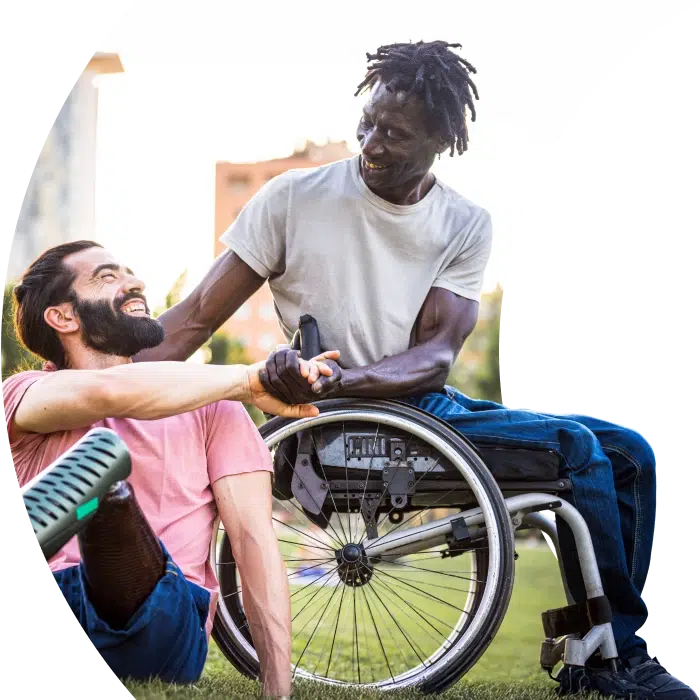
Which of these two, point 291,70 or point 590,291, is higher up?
point 291,70

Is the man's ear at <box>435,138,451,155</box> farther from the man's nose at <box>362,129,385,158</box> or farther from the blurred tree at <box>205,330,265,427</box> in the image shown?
the blurred tree at <box>205,330,265,427</box>

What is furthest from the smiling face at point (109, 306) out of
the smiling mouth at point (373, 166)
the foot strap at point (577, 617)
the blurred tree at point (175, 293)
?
the foot strap at point (577, 617)

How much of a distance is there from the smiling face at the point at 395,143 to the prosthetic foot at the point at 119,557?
0.98 metres

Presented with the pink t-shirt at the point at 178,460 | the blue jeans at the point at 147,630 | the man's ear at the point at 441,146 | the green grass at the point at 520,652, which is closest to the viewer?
the blue jeans at the point at 147,630

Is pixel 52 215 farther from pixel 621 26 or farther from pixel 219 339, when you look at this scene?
pixel 621 26

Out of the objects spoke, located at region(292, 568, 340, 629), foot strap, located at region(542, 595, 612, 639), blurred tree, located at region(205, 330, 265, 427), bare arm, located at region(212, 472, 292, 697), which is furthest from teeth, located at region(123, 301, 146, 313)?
foot strap, located at region(542, 595, 612, 639)

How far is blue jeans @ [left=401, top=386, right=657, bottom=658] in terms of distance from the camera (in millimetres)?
2980

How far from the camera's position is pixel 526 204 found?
297cm

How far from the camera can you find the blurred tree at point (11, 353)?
2673 mm

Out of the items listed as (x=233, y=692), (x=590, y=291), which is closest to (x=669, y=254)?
(x=590, y=291)

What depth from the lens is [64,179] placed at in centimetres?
277

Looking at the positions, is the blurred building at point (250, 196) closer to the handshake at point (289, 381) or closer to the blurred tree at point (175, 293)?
the blurred tree at point (175, 293)

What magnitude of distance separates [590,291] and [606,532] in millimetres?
625

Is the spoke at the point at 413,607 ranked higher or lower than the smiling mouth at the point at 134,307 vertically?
lower
